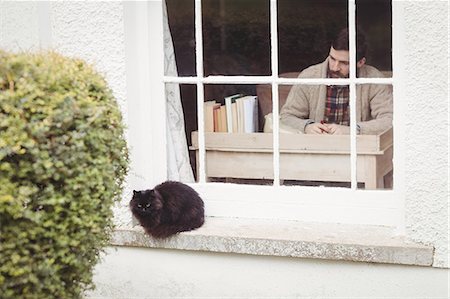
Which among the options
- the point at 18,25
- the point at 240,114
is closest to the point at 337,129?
the point at 240,114

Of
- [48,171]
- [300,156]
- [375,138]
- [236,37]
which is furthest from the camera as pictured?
[236,37]

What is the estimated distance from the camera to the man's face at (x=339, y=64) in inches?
217

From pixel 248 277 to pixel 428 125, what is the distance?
1.30 metres

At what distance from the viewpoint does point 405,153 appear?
4891 millimetres

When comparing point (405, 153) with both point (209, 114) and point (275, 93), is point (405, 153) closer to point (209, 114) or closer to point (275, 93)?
point (275, 93)

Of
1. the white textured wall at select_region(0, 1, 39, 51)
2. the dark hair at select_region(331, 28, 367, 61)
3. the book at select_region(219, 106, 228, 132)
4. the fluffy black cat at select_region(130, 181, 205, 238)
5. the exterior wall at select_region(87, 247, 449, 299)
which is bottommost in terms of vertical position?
the exterior wall at select_region(87, 247, 449, 299)

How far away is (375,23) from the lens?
8109 millimetres

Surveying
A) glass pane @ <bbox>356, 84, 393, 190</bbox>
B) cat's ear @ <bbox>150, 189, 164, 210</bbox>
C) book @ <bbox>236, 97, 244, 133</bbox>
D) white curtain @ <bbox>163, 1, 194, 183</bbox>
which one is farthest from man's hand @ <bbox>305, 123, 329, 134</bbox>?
cat's ear @ <bbox>150, 189, 164, 210</bbox>

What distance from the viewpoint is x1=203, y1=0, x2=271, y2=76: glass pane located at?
6.25 m

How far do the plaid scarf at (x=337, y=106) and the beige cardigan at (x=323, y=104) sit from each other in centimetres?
3

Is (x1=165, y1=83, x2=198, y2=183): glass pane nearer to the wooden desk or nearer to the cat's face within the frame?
the wooden desk

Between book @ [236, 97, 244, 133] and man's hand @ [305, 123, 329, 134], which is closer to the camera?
man's hand @ [305, 123, 329, 134]

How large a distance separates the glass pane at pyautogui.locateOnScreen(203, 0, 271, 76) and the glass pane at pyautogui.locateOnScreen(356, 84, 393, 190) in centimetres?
89

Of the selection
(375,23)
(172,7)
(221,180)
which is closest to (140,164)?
(221,180)
